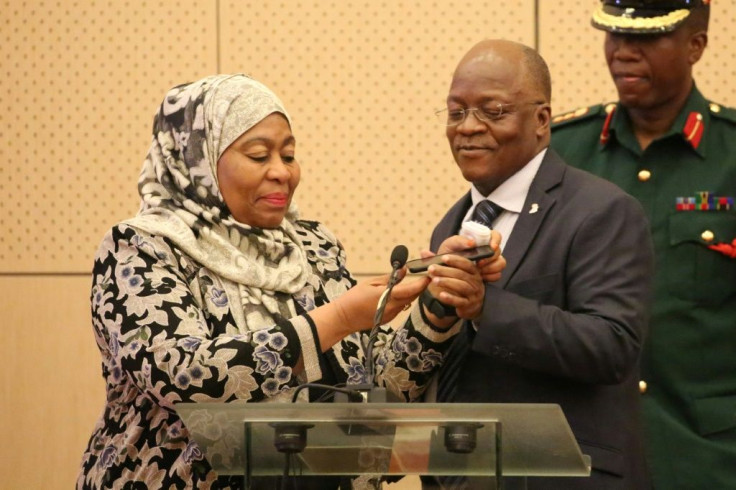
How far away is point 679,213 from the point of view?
129 inches

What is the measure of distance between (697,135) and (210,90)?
1.29 metres

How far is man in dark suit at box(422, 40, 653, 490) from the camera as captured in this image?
2500 millimetres

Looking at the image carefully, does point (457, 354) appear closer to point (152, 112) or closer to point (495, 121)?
point (495, 121)

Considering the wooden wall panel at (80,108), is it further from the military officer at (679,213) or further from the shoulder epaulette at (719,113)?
the shoulder epaulette at (719,113)

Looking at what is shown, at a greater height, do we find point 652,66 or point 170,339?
point 652,66

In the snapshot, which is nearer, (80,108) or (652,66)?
(652,66)

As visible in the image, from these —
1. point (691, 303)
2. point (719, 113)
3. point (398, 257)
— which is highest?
point (719, 113)

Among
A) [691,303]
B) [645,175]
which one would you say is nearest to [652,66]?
[645,175]

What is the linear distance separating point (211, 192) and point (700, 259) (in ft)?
4.16

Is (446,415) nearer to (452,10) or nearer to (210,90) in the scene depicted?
(210,90)

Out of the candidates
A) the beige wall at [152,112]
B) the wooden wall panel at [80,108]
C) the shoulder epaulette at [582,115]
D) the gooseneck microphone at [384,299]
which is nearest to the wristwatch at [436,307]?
the gooseneck microphone at [384,299]

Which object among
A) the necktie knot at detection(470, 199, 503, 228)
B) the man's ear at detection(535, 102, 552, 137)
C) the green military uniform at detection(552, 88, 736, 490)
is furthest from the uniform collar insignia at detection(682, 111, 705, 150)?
the necktie knot at detection(470, 199, 503, 228)

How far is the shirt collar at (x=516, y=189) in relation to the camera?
2738 mm

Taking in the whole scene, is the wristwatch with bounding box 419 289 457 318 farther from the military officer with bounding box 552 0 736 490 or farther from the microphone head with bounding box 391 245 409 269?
the military officer with bounding box 552 0 736 490
